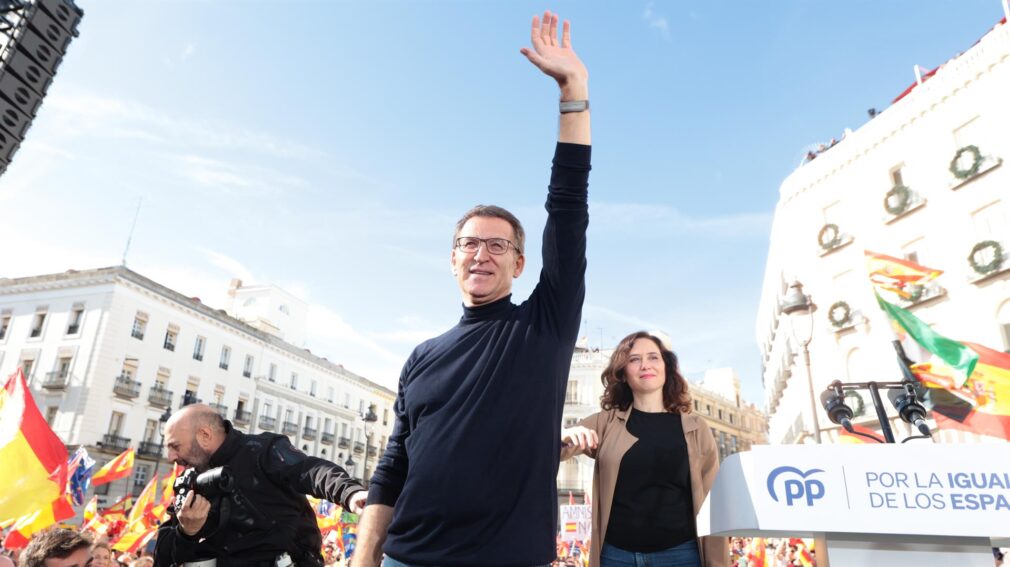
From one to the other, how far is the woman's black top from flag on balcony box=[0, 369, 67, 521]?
9.61m

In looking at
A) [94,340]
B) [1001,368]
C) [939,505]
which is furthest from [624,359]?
[94,340]

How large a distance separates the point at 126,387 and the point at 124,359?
1.71m

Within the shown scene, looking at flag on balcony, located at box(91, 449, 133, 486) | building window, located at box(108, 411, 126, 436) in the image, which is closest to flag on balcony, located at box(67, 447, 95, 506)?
flag on balcony, located at box(91, 449, 133, 486)

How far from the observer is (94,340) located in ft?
119

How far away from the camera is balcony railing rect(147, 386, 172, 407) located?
126ft

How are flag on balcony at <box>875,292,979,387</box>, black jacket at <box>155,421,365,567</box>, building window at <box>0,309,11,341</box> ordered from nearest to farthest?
black jacket at <box>155,421,365,567</box>, flag on balcony at <box>875,292,979,387</box>, building window at <box>0,309,11,341</box>

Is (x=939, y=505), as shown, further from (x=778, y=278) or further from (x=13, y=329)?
(x=13, y=329)

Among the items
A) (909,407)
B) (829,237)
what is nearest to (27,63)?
(909,407)

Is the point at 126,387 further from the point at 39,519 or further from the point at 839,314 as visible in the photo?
the point at 839,314

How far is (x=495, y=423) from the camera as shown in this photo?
6.14 ft

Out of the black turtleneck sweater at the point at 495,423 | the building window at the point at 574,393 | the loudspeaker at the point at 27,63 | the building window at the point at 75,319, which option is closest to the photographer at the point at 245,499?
the black turtleneck sweater at the point at 495,423

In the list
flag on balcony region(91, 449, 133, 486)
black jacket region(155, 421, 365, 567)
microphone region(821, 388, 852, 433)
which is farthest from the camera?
flag on balcony region(91, 449, 133, 486)

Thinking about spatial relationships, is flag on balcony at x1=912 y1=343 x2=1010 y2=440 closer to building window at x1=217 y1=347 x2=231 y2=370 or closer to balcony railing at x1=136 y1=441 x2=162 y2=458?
balcony railing at x1=136 y1=441 x2=162 y2=458

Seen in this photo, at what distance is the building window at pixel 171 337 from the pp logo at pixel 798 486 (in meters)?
44.5
